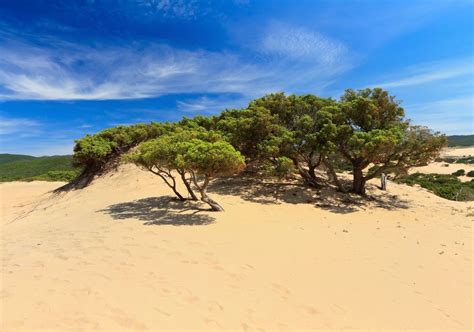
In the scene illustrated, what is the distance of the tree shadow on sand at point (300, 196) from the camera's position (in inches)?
547

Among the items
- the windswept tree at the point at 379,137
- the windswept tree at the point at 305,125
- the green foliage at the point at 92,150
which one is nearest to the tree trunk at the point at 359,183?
the windswept tree at the point at 379,137

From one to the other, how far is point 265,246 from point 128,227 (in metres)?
4.27

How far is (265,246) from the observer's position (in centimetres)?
771

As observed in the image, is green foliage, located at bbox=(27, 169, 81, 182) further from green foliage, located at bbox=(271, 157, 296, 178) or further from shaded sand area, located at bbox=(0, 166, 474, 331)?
green foliage, located at bbox=(271, 157, 296, 178)

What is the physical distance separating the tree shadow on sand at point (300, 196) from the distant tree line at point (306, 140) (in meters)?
0.84

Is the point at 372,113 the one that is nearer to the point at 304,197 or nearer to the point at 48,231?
the point at 304,197

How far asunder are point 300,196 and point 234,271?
9.44m

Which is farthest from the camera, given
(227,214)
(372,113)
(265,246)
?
(372,113)

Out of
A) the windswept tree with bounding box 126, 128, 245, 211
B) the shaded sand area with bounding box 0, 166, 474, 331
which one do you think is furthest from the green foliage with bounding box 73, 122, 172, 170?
the windswept tree with bounding box 126, 128, 245, 211

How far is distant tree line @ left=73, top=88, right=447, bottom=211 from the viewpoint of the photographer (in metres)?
11.4

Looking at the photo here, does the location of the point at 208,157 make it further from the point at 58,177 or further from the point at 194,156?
the point at 58,177

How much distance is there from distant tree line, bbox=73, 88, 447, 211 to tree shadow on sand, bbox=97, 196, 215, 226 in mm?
619

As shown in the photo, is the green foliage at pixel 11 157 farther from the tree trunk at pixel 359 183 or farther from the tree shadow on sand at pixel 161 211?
the tree trunk at pixel 359 183

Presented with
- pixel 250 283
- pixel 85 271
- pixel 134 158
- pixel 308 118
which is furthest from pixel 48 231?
pixel 308 118
